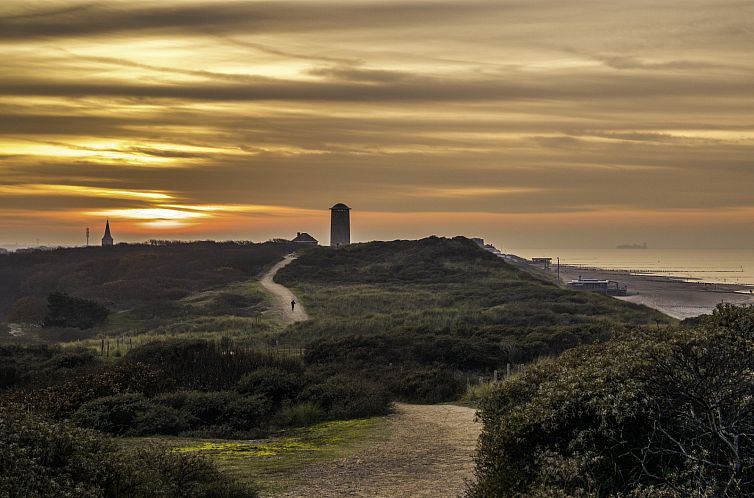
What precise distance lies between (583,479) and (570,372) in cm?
191

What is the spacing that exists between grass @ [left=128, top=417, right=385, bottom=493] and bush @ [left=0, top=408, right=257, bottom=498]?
136cm

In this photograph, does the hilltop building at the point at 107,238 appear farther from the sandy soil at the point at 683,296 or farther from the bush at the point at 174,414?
the bush at the point at 174,414

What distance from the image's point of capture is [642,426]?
27.8ft

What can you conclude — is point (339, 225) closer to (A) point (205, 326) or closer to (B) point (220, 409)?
(A) point (205, 326)

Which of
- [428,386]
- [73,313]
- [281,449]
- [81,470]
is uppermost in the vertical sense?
[81,470]

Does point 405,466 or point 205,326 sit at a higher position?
point 405,466

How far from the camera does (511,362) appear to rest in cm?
2847

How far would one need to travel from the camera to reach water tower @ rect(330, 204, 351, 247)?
129 m

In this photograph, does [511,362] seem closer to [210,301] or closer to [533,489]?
[533,489]

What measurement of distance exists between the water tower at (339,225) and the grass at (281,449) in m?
111

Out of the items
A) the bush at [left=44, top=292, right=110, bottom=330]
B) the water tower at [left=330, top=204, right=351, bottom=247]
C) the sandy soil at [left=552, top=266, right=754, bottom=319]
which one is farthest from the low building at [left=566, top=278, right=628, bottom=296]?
the bush at [left=44, top=292, right=110, bottom=330]

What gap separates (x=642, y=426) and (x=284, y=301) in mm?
54248

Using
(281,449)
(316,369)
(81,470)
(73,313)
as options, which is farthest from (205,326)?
(81,470)

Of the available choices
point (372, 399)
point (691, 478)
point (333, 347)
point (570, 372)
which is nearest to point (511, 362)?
point (333, 347)
